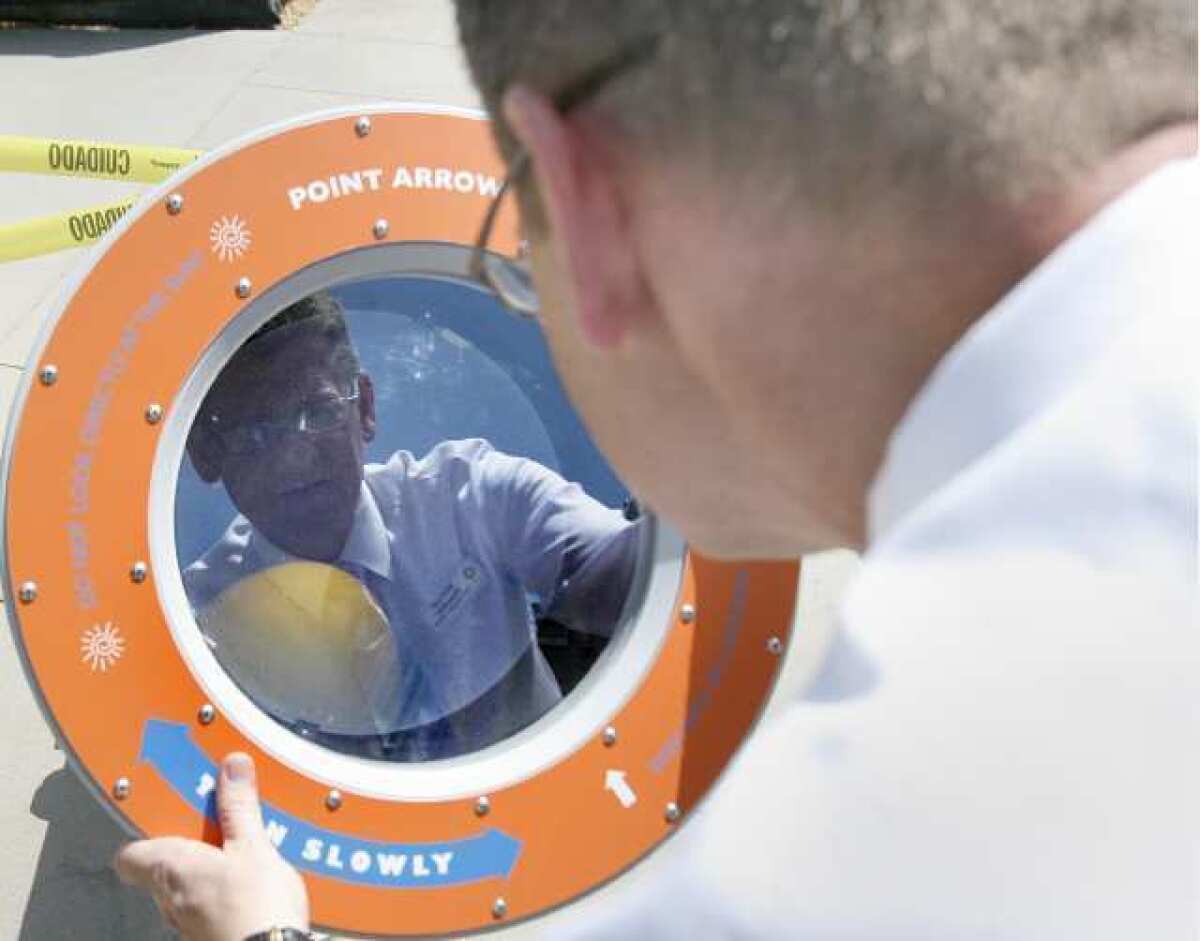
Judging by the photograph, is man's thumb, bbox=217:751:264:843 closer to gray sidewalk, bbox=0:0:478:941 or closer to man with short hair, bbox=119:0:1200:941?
gray sidewalk, bbox=0:0:478:941

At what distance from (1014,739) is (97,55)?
547 cm

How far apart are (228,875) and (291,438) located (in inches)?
21.7

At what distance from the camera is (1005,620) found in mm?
715

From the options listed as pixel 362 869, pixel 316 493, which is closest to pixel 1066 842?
pixel 362 869

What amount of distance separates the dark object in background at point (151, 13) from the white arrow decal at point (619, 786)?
14.3ft

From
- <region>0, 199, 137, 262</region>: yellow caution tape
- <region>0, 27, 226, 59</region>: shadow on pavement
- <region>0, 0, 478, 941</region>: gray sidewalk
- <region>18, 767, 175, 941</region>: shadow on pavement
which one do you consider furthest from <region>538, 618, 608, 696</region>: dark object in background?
<region>0, 27, 226, 59</region>: shadow on pavement

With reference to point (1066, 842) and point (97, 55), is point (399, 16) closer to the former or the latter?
point (97, 55)

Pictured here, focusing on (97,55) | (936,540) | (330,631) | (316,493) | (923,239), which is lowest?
(330,631)

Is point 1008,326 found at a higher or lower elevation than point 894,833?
higher

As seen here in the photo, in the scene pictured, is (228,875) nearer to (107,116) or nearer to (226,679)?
(226,679)

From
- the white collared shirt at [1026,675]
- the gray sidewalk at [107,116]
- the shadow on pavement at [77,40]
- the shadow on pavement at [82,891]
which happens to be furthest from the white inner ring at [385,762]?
the shadow on pavement at [77,40]

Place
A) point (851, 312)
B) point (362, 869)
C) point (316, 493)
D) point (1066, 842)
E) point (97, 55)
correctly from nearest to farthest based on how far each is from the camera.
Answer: point (1066, 842)
point (851, 312)
point (362, 869)
point (316, 493)
point (97, 55)

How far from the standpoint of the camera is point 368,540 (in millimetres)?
2125

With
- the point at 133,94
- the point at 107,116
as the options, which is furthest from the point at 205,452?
the point at 133,94
